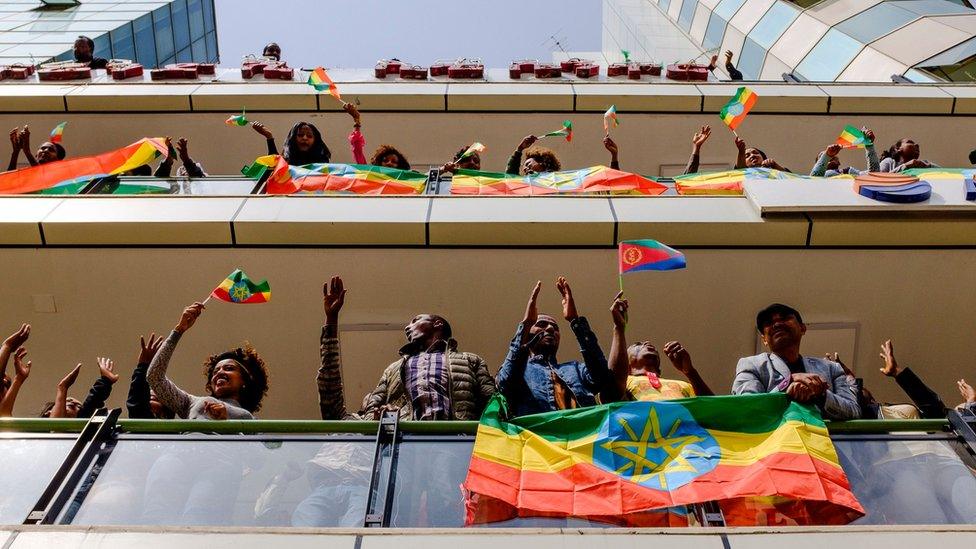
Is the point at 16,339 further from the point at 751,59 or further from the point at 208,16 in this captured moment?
the point at 208,16

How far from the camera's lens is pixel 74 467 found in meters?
4.69

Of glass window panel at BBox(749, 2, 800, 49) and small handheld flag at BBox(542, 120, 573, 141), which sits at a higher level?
glass window panel at BBox(749, 2, 800, 49)

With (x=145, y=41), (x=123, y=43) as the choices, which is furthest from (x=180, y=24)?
(x=123, y=43)

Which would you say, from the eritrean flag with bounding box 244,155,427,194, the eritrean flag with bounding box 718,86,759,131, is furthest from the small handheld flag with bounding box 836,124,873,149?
the eritrean flag with bounding box 244,155,427,194

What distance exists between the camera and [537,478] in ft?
15.7

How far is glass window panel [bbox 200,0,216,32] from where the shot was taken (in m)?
35.6

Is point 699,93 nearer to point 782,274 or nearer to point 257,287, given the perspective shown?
point 782,274

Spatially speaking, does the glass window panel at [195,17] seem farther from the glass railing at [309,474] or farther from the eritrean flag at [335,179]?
the glass railing at [309,474]

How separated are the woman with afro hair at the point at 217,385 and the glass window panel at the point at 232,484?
3.37ft

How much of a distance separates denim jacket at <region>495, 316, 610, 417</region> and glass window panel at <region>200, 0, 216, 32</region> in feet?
112

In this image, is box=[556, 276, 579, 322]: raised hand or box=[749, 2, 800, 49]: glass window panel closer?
box=[556, 276, 579, 322]: raised hand

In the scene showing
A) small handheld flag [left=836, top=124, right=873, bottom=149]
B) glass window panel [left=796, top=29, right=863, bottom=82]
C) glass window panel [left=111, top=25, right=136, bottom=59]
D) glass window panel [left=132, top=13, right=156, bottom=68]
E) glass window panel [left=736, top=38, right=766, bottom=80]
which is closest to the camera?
small handheld flag [left=836, top=124, right=873, bottom=149]

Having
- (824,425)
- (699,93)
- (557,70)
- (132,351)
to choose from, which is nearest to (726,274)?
(824,425)

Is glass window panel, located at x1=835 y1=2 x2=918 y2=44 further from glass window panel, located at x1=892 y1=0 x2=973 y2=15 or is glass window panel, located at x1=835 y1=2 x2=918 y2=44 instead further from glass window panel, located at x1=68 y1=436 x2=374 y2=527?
glass window panel, located at x1=68 y1=436 x2=374 y2=527
